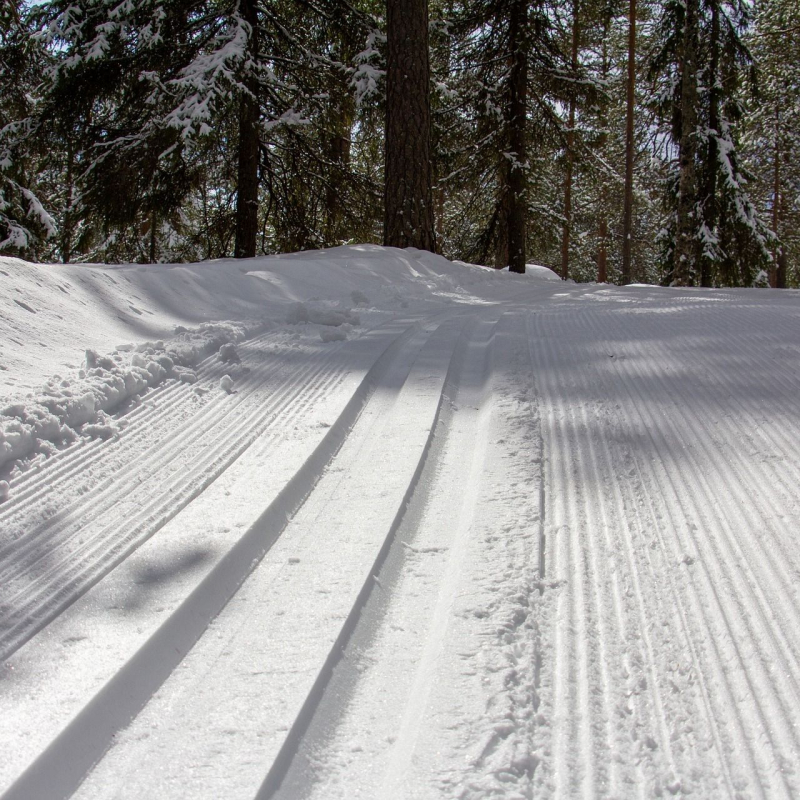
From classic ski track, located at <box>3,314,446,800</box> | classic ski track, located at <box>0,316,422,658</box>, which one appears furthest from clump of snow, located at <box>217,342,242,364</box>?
classic ski track, located at <box>3,314,446,800</box>

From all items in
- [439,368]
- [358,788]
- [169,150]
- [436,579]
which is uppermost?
[169,150]

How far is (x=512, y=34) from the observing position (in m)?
12.4

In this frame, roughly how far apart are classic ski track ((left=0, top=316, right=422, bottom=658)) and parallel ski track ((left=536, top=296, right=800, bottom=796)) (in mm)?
990

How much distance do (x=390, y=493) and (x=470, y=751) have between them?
899 millimetres

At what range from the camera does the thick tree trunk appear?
325 inches

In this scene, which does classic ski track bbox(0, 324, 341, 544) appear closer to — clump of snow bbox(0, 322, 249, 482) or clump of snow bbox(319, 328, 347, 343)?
clump of snow bbox(0, 322, 249, 482)

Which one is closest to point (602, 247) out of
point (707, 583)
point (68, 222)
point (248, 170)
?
point (248, 170)

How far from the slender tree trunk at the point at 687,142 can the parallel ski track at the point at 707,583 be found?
9.75 m

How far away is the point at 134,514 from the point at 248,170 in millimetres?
8760

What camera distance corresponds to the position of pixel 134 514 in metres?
1.71

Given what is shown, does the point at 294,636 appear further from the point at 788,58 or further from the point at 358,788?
the point at 788,58

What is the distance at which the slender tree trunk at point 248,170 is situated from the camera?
9.15 meters

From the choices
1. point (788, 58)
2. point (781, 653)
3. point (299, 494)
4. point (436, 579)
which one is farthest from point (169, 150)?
point (788, 58)

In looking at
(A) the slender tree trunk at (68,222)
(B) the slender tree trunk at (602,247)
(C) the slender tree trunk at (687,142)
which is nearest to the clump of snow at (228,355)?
(A) the slender tree trunk at (68,222)
